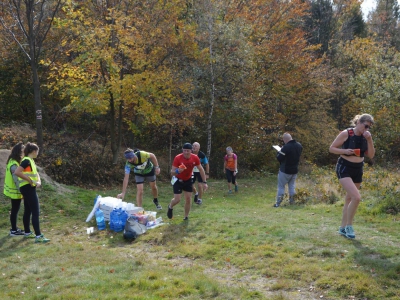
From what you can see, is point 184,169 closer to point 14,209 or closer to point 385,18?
point 14,209

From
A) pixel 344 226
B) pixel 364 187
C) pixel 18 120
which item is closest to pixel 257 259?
pixel 344 226

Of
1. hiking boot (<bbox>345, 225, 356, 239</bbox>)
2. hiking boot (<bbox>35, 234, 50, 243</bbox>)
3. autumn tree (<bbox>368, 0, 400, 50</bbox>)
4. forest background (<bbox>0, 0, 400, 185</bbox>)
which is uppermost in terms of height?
autumn tree (<bbox>368, 0, 400, 50</bbox>)

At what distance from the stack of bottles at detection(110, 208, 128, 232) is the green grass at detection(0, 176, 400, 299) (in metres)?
0.16

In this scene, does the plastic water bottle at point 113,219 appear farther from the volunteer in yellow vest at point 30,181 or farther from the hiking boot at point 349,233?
the hiking boot at point 349,233

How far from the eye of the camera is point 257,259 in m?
6.57

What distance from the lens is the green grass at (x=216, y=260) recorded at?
17.7 feet

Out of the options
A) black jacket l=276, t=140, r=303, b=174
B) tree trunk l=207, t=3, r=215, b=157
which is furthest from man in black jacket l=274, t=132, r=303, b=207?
tree trunk l=207, t=3, r=215, b=157

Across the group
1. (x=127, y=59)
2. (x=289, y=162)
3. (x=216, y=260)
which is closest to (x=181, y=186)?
(x=216, y=260)

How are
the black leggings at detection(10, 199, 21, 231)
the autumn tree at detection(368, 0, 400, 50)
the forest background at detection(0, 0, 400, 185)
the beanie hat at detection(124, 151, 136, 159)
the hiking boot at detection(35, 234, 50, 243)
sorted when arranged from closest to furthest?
the hiking boot at detection(35, 234, 50, 243) < the black leggings at detection(10, 199, 21, 231) < the beanie hat at detection(124, 151, 136, 159) < the forest background at detection(0, 0, 400, 185) < the autumn tree at detection(368, 0, 400, 50)

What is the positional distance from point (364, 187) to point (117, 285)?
8.62 meters

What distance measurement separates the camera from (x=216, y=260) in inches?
270

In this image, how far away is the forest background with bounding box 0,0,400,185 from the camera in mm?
17016

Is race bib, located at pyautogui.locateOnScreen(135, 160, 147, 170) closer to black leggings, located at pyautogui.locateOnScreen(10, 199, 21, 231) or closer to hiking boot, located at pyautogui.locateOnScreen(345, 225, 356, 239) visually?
black leggings, located at pyautogui.locateOnScreen(10, 199, 21, 231)

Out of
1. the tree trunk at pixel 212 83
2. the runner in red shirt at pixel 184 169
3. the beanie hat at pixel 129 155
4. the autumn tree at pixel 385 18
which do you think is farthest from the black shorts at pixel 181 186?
the autumn tree at pixel 385 18
